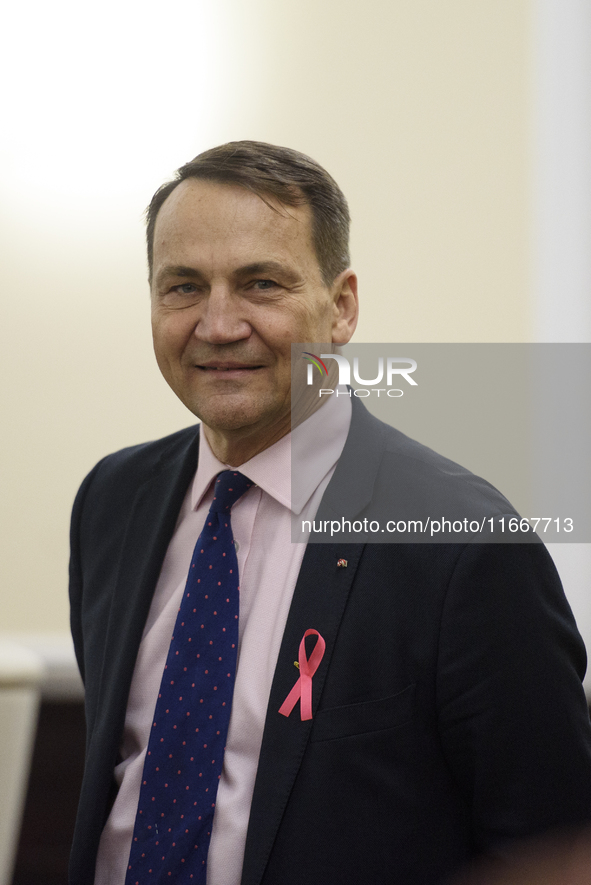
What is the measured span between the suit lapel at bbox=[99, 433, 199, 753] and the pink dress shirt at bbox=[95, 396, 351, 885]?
3cm

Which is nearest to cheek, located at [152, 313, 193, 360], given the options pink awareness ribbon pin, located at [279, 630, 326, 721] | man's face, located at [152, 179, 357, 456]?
man's face, located at [152, 179, 357, 456]

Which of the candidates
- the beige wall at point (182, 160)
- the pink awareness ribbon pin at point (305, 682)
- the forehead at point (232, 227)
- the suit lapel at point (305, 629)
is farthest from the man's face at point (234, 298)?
the beige wall at point (182, 160)

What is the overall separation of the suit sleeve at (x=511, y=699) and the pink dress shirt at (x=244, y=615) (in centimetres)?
25

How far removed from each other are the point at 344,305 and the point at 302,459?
0.27 meters

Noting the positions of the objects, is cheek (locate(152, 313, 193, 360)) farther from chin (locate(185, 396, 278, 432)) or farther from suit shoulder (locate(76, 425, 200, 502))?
suit shoulder (locate(76, 425, 200, 502))

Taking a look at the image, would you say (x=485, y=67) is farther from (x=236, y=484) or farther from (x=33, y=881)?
(x=33, y=881)

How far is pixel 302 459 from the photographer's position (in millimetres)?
1203

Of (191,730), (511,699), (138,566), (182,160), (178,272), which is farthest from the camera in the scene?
(182,160)

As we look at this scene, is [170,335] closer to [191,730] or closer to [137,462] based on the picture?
[137,462]

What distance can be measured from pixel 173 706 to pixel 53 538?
1102 millimetres

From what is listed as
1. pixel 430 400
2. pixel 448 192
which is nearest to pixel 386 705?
pixel 430 400

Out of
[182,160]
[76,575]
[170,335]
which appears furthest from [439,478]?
[182,160]

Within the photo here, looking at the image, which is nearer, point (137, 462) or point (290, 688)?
point (290, 688)

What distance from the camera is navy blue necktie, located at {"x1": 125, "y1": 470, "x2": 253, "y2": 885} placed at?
1009mm
